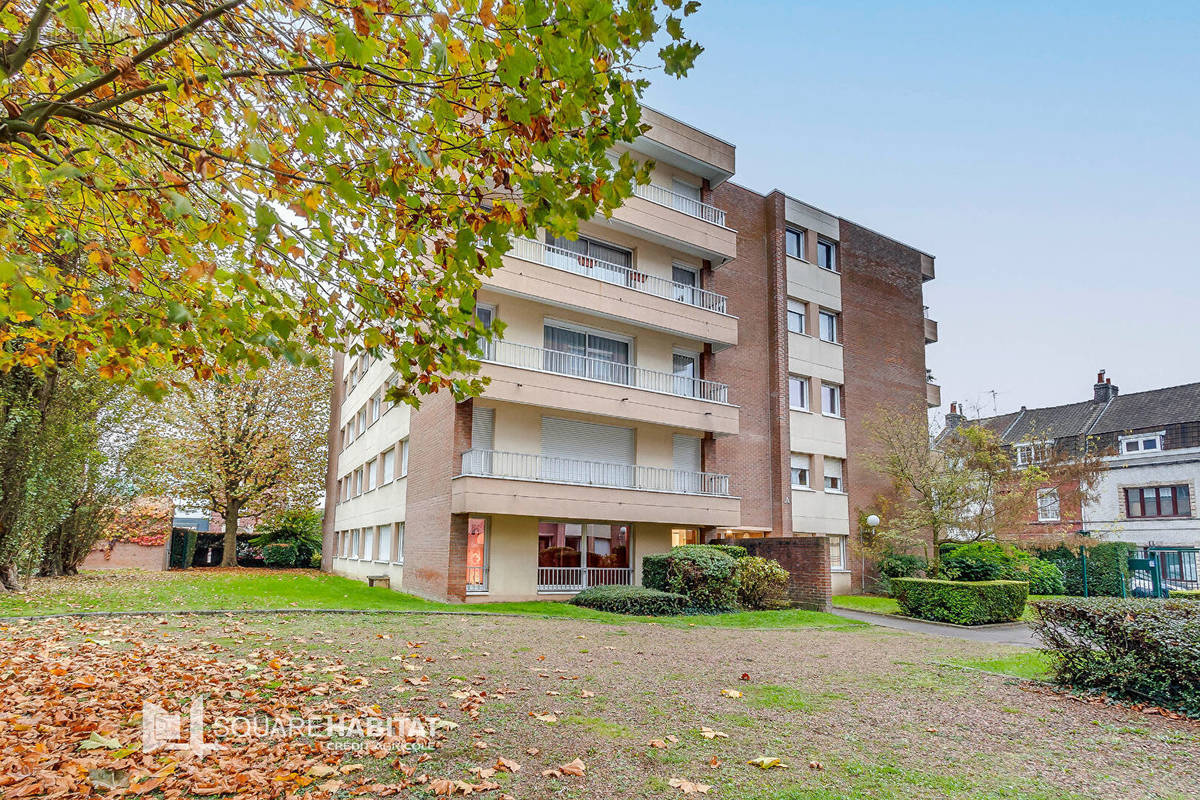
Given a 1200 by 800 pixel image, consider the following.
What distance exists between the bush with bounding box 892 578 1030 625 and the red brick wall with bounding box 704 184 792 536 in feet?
19.0

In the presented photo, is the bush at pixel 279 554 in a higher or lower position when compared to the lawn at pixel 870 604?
higher

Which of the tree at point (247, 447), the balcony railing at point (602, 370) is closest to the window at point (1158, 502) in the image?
the balcony railing at point (602, 370)

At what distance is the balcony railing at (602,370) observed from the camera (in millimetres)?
18078

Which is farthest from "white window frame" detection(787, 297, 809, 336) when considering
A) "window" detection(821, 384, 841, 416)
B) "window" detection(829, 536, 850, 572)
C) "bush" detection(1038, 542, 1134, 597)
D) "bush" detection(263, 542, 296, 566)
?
"bush" detection(263, 542, 296, 566)

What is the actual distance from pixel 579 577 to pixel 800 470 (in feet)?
31.8

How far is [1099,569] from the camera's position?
27.1 m

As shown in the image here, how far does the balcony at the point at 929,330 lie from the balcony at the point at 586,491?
45.0 feet

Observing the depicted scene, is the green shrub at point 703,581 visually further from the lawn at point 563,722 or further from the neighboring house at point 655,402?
the lawn at point 563,722

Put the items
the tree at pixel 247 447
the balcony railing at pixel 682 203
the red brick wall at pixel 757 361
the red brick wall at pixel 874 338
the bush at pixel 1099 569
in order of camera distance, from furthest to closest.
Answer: the tree at pixel 247 447, the bush at pixel 1099 569, the red brick wall at pixel 874 338, the red brick wall at pixel 757 361, the balcony railing at pixel 682 203

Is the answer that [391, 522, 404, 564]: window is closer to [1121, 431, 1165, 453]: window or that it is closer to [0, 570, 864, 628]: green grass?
[0, 570, 864, 628]: green grass

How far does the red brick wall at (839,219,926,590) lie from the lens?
26.1 metres

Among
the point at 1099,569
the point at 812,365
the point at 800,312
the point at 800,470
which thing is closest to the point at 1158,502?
the point at 1099,569

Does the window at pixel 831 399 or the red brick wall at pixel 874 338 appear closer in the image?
the window at pixel 831 399

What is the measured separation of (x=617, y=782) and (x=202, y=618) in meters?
9.43
